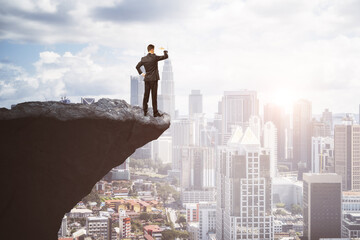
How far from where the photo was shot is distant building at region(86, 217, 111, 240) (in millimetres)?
8311

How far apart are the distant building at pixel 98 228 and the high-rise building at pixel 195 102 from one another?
1427 centimetres

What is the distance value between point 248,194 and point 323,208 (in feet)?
7.13

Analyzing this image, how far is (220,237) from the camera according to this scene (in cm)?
1044

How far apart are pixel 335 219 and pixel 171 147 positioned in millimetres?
10812

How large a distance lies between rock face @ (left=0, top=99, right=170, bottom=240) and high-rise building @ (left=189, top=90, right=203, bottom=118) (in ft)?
69.5

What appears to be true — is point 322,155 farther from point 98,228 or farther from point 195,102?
point 98,228

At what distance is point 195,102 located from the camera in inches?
894

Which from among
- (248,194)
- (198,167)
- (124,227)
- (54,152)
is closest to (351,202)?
(248,194)

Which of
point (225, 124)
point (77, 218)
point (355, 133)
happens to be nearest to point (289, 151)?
point (225, 124)

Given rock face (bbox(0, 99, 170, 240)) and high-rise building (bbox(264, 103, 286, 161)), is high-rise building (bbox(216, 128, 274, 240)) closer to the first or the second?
rock face (bbox(0, 99, 170, 240))

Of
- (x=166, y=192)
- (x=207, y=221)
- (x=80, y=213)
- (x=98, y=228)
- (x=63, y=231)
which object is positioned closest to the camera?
(x=63, y=231)

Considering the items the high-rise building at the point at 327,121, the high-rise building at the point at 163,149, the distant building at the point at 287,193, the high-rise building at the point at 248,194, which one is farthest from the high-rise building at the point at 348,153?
the high-rise building at the point at 163,149

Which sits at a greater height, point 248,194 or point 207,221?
point 248,194

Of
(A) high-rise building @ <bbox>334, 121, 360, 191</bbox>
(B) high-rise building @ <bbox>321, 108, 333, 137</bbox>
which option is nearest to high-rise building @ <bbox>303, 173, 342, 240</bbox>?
(A) high-rise building @ <bbox>334, 121, 360, 191</bbox>
